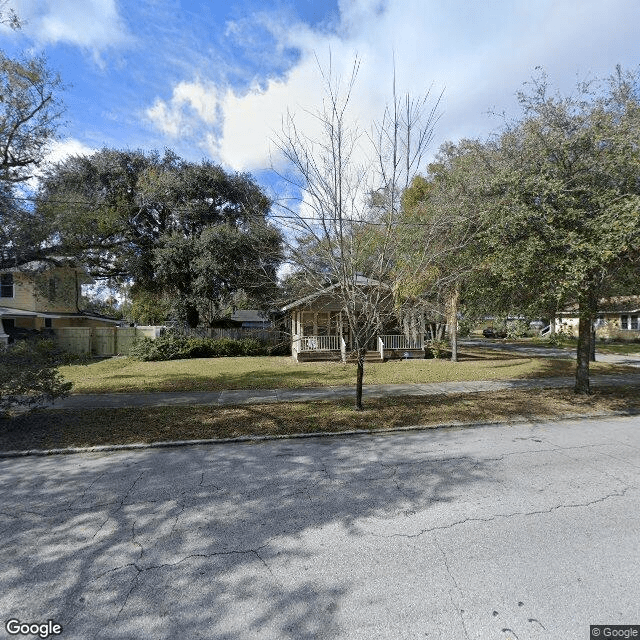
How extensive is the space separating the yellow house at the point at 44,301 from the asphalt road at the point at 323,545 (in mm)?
8495

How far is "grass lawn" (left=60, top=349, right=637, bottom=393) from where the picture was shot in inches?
454

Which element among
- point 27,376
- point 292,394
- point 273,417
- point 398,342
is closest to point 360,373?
point 273,417

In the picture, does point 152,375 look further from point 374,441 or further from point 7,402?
point 374,441

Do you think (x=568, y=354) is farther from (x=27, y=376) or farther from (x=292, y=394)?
(x=27, y=376)

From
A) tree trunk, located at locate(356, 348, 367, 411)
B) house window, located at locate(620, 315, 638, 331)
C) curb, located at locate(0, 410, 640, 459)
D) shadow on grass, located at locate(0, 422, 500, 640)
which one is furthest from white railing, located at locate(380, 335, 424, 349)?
house window, located at locate(620, 315, 638, 331)

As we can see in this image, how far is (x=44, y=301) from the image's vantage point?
23828mm

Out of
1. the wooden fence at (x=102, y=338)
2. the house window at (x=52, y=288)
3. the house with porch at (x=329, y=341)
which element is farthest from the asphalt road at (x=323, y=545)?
the wooden fence at (x=102, y=338)

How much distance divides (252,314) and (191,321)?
20.0 meters

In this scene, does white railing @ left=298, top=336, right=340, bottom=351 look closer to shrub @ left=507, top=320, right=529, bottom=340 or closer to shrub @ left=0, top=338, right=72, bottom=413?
shrub @ left=507, top=320, right=529, bottom=340

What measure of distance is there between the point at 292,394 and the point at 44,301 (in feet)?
72.6

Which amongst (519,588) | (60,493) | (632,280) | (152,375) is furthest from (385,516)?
(152,375)

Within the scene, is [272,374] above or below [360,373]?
below

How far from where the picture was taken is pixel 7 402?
6457mm

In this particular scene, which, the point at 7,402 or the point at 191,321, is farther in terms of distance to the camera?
the point at 191,321
